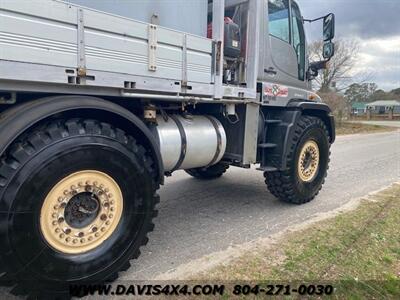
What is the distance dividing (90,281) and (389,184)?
583 centimetres

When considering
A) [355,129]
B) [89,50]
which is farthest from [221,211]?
[355,129]

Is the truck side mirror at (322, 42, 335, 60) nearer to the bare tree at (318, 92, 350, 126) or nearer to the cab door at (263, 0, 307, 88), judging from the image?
the cab door at (263, 0, 307, 88)

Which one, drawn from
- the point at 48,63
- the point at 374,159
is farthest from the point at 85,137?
the point at 374,159

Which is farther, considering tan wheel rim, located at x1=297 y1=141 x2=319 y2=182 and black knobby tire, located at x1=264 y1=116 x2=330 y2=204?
tan wheel rim, located at x1=297 y1=141 x2=319 y2=182

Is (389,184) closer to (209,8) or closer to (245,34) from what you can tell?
(245,34)

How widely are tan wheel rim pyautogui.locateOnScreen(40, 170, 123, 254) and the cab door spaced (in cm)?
264

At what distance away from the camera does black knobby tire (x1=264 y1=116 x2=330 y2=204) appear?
482 centimetres

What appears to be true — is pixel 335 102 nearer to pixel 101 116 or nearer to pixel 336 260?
pixel 336 260

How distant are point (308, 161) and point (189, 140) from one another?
7.56 ft

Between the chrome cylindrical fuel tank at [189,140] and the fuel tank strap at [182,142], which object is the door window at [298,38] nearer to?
the chrome cylindrical fuel tank at [189,140]

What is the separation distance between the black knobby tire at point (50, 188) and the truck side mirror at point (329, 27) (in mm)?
3383

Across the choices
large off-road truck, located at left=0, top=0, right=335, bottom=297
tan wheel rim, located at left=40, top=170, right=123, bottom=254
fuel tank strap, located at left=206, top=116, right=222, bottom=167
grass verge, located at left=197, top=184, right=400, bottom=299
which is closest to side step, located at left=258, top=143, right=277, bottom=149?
large off-road truck, located at left=0, top=0, right=335, bottom=297

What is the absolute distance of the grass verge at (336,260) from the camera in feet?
9.84

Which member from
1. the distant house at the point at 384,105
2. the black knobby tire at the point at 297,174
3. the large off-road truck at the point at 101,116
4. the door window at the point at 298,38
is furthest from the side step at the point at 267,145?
the distant house at the point at 384,105
